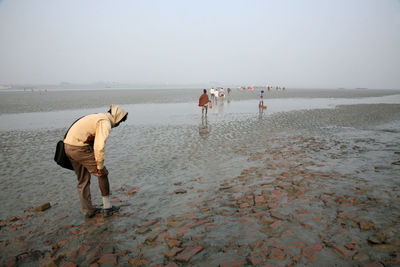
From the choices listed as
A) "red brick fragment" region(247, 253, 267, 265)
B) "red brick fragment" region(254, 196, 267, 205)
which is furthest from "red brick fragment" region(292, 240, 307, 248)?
"red brick fragment" region(254, 196, 267, 205)

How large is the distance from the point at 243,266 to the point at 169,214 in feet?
6.76

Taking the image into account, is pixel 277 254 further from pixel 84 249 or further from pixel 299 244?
pixel 84 249

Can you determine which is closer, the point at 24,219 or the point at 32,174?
the point at 24,219

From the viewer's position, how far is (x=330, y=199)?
5457 millimetres

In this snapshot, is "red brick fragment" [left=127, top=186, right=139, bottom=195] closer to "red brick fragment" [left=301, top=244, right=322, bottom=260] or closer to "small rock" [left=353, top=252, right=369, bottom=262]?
"red brick fragment" [left=301, top=244, right=322, bottom=260]

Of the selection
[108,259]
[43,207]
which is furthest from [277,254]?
[43,207]

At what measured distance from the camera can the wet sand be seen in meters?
3.84

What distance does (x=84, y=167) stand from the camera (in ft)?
16.4

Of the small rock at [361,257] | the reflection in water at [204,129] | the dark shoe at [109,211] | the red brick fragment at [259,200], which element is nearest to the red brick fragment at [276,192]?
the red brick fragment at [259,200]

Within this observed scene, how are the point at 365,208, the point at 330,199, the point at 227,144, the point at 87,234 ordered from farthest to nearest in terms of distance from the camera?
1. the point at 227,144
2. the point at 330,199
3. the point at 365,208
4. the point at 87,234

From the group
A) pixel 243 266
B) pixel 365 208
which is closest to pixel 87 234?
pixel 243 266

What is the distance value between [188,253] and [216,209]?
1.53 m

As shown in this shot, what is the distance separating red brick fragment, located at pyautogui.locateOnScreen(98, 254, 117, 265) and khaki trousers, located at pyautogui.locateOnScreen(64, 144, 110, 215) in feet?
4.71

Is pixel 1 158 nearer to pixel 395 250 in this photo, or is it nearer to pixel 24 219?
pixel 24 219
